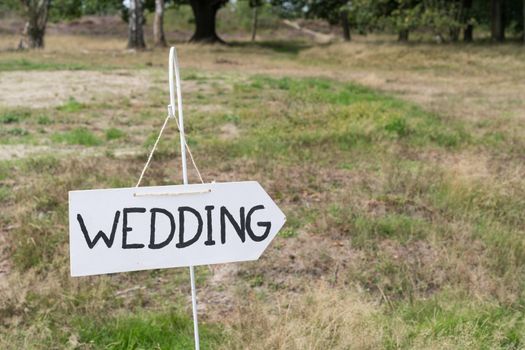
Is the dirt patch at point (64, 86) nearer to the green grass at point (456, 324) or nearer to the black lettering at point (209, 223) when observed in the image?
the green grass at point (456, 324)

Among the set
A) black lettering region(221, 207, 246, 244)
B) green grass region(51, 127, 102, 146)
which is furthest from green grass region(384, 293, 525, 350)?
green grass region(51, 127, 102, 146)

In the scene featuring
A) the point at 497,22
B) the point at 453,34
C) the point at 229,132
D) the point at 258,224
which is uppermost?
the point at 497,22

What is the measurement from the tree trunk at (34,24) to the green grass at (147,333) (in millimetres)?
24547

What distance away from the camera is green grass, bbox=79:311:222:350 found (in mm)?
3016

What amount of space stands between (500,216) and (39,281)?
3613mm

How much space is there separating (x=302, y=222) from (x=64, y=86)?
9.37 meters

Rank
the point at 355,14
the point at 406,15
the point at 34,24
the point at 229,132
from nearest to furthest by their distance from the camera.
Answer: the point at 229,132 → the point at 34,24 → the point at 406,15 → the point at 355,14

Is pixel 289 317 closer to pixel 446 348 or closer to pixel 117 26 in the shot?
pixel 446 348

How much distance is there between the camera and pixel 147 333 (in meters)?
3.10

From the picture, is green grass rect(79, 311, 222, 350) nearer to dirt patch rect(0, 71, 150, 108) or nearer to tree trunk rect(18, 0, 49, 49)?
dirt patch rect(0, 71, 150, 108)

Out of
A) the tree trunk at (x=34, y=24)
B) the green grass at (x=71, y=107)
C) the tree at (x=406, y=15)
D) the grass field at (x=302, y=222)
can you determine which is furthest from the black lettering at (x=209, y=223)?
the tree trunk at (x=34, y=24)

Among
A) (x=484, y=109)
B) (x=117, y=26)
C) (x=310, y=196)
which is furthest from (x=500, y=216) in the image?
(x=117, y=26)

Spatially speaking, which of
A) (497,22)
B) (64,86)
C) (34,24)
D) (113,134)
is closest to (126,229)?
(113,134)

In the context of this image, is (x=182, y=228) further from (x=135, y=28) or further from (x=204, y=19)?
(x=204, y=19)
